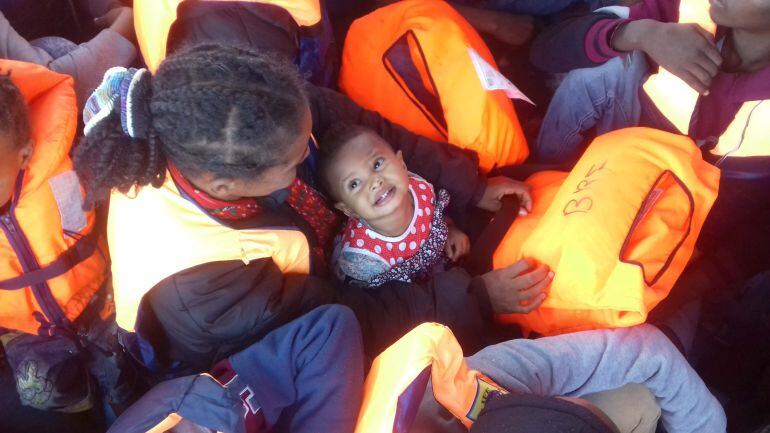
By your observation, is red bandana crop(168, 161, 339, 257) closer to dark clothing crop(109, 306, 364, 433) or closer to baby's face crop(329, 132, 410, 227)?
baby's face crop(329, 132, 410, 227)

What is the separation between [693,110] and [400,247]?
2.19 ft

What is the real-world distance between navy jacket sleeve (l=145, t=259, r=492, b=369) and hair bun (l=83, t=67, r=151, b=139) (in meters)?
0.24

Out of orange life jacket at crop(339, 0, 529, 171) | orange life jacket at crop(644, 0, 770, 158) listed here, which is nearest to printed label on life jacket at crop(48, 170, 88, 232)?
orange life jacket at crop(339, 0, 529, 171)

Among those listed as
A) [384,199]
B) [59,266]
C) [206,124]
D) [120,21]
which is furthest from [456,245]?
[120,21]

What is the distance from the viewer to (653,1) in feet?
4.34

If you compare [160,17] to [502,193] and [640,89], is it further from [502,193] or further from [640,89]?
[640,89]

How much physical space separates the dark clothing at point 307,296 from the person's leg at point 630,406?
0.27 m

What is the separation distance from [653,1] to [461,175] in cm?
57

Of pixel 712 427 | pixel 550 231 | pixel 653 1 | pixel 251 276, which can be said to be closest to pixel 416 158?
pixel 550 231

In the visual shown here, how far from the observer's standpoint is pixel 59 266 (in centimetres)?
115

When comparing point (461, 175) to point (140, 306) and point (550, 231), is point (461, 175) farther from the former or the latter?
point (140, 306)

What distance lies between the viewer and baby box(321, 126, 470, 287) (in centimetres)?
122

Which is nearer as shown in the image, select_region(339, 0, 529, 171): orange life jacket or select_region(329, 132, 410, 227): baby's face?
select_region(329, 132, 410, 227): baby's face

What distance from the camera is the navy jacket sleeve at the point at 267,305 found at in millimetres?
973
